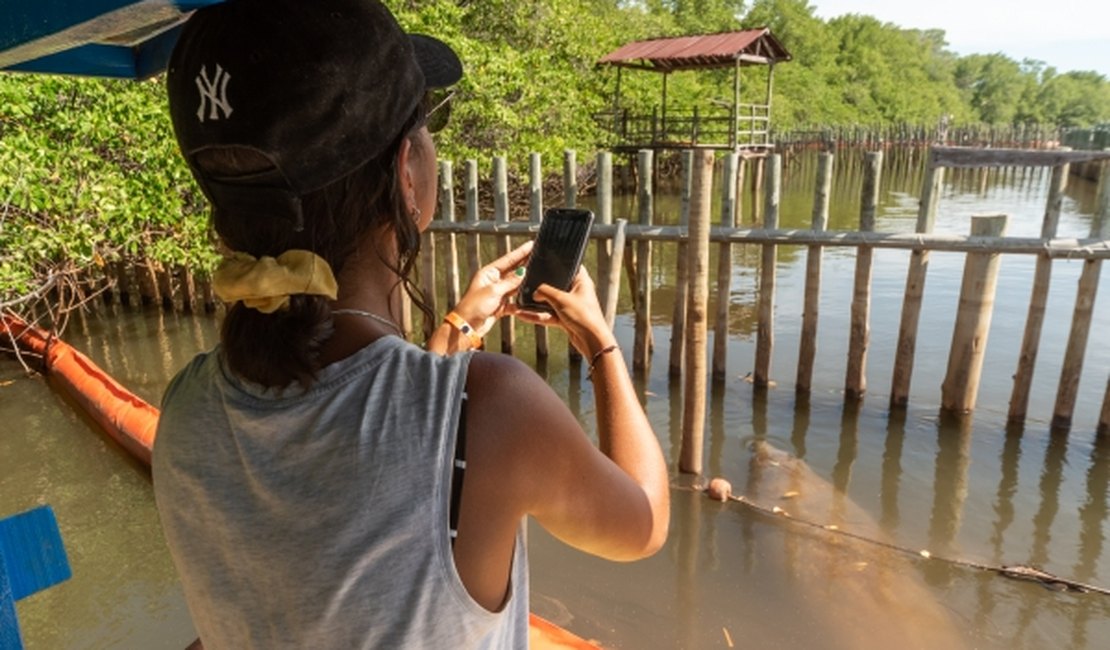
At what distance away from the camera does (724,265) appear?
7430 millimetres

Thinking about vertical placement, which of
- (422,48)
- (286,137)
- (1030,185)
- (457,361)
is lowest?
(1030,185)

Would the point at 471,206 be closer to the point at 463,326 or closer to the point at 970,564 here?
the point at 970,564

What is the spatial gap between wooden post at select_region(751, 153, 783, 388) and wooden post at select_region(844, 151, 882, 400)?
2.40 ft

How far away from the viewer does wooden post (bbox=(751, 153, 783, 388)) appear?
6996mm

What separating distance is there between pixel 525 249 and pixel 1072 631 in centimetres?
431

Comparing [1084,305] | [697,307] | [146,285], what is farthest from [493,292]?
[146,285]

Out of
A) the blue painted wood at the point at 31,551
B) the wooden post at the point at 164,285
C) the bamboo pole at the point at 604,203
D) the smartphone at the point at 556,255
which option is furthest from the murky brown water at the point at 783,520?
the smartphone at the point at 556,255

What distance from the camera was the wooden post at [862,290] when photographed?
657 centimetres

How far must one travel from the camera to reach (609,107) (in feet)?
79.0

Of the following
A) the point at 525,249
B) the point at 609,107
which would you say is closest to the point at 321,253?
the point at 525,249

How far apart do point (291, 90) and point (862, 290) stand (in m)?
6.72

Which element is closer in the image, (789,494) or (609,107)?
(789,494)

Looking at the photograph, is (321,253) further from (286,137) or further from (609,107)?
(609,107)

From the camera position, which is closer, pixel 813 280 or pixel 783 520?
pixel 783 520
